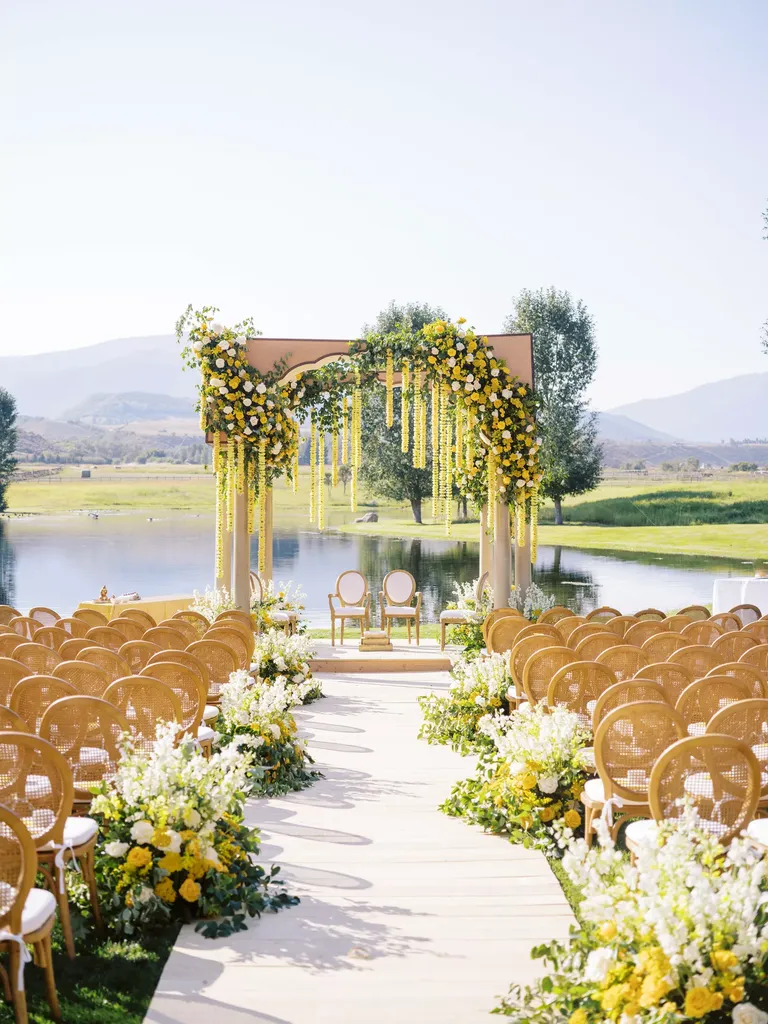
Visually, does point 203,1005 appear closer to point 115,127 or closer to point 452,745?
point 452,745

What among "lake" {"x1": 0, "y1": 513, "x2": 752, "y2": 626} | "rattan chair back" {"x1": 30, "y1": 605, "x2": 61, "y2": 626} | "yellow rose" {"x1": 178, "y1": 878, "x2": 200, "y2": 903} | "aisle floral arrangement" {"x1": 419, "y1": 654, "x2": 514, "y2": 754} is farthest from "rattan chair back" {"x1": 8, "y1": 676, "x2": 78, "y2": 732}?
"lake" {"x1": 0, "y1": 513, "x2": 752, "y2": 626}

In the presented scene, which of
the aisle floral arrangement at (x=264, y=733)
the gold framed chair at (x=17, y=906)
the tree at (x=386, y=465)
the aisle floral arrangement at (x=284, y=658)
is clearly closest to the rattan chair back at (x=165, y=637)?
the aisle floral arrangement at (x=264, y=733)

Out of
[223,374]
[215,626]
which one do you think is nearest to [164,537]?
[223,374]

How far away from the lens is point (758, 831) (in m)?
3.99

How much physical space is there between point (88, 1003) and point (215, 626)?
169 inches

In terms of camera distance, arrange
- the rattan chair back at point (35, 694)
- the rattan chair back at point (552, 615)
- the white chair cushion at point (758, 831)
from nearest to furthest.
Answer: the white chair cushion at point (758, 831) < the rattan chair back at point (35, 694) < the rattan chair back at point (552, 615)

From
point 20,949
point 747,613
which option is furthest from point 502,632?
point 20,949

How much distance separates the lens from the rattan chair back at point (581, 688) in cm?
550

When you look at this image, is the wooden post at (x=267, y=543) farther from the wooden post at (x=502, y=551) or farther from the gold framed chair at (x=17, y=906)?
the gold framed chair at (x=17, y=906)

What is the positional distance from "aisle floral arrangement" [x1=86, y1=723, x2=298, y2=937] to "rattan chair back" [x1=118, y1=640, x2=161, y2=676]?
6.63 feet

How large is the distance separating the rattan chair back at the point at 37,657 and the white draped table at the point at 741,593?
7795 millimetres

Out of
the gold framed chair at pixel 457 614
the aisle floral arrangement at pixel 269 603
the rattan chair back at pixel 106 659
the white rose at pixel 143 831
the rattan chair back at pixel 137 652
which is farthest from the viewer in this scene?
the gold framed chair at pixel 457 614

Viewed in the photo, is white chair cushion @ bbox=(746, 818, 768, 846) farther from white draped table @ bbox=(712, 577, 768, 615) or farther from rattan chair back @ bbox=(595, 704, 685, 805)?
white draped table @ bbox=(712, 577, 768, 615)

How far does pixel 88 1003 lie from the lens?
3424mm
